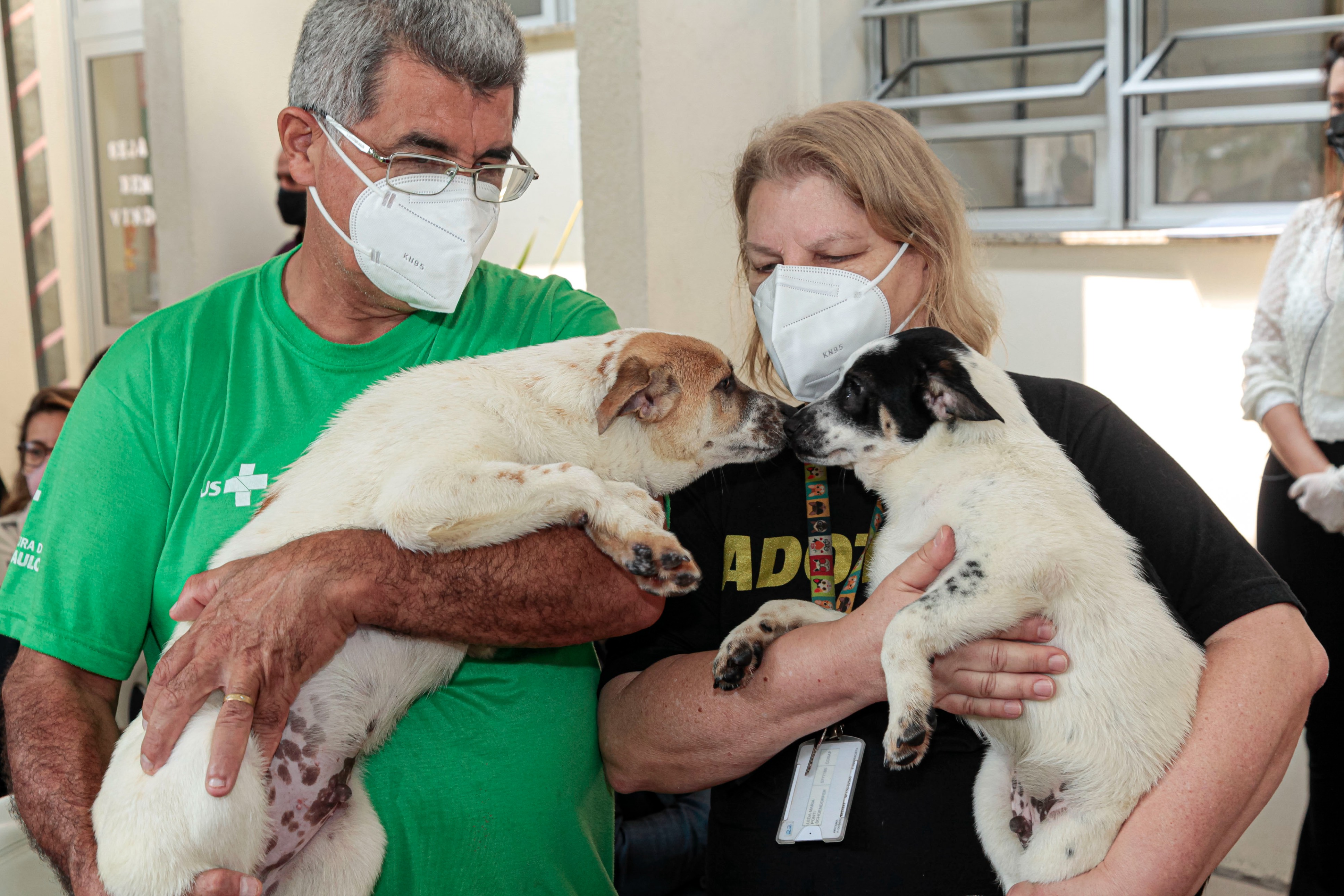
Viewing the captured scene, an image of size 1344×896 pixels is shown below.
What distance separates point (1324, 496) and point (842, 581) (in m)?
2.51

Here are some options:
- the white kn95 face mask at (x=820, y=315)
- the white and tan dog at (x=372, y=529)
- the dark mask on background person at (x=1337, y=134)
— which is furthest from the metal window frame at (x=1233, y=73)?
the white and tan dog at (x=372, y=529)

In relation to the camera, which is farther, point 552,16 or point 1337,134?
point 552,16

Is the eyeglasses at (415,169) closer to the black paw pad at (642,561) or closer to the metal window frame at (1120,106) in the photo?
the black paw pad at (642,561)

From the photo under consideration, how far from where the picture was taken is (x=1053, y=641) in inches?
76.0

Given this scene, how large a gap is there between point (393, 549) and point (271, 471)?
35 cm

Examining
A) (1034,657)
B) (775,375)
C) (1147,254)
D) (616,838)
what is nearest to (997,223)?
(1147,254)

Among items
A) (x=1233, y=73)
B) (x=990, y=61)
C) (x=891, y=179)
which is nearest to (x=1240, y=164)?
(x=1233, y=73)

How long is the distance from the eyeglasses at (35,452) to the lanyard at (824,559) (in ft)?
12.8

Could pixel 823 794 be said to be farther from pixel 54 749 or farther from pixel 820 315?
pixel 54 749

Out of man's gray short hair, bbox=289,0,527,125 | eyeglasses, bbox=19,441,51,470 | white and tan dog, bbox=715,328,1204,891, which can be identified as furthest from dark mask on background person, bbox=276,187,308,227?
white and tan dog, bbox=715,328,1204,891

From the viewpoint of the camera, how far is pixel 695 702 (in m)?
1.98

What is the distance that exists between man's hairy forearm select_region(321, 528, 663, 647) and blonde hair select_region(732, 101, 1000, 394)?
926mm

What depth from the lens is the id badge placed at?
74.3 inches

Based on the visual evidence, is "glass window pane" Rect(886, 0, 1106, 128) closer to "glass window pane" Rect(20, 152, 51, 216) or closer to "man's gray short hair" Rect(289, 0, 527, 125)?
"man's gray short hair" Rect(289, 0, 527, 125)
